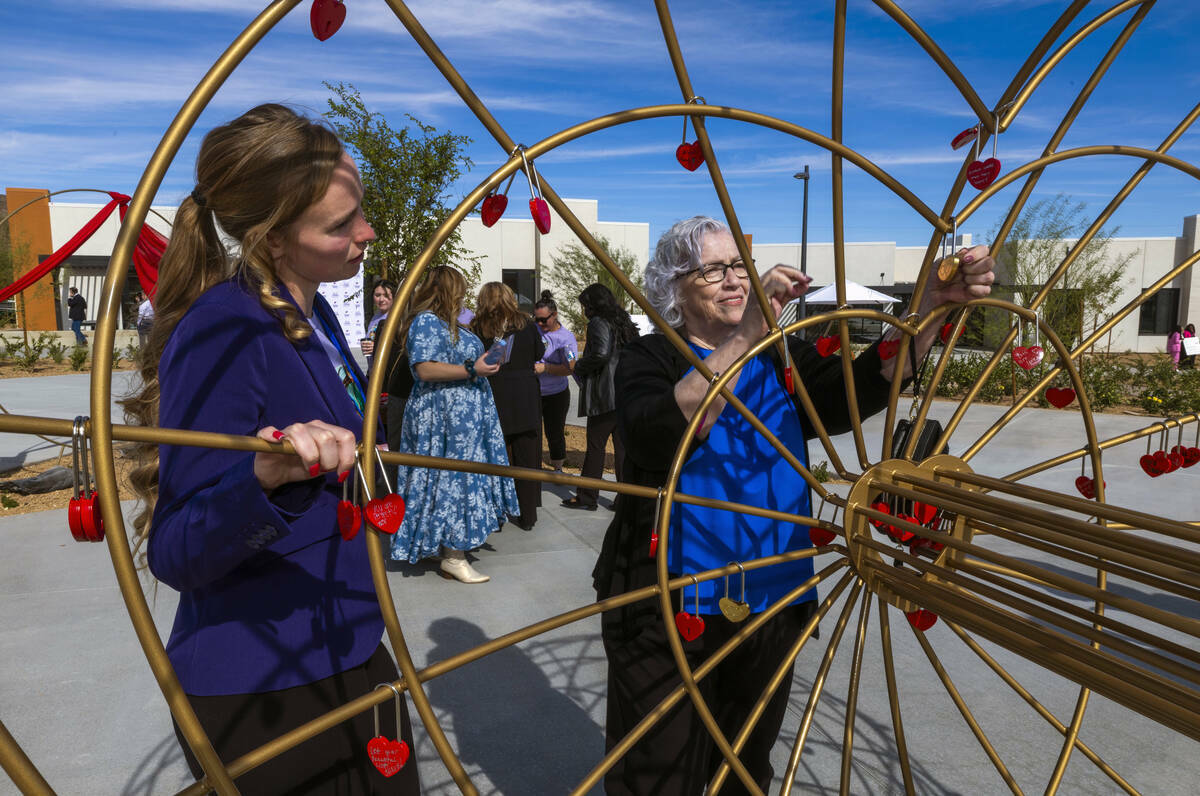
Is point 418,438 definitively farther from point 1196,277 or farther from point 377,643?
point 1196,277

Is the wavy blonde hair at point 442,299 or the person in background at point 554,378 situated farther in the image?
the person in background at point 554,378

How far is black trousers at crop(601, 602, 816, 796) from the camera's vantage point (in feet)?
5.63

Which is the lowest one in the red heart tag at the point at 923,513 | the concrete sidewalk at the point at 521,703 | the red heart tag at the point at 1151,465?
the concrete sidewalk at the point at 521,703

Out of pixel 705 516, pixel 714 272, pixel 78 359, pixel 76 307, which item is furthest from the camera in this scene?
pixel 76 307

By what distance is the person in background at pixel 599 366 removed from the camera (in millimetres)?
5730

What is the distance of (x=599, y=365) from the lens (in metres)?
5.73

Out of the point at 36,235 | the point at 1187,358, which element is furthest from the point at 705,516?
the point at 36,235

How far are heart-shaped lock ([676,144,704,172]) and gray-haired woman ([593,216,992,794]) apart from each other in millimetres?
608

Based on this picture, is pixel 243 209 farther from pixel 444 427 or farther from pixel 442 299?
pixel 444 427

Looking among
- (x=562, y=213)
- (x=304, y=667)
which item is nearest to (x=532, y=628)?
(x=562, y=213)

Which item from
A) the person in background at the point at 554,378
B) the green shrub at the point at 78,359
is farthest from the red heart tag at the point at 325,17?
the green shrub at the point at 78,359

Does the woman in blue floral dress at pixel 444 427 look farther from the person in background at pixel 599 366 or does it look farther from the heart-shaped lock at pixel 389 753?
the heart-shaped lock at pixel 389 753

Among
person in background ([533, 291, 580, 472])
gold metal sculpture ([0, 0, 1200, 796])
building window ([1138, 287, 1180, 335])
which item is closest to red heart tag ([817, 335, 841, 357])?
gold metal sculpture ([0, 0, 1200, 796])

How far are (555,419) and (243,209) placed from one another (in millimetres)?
5317
